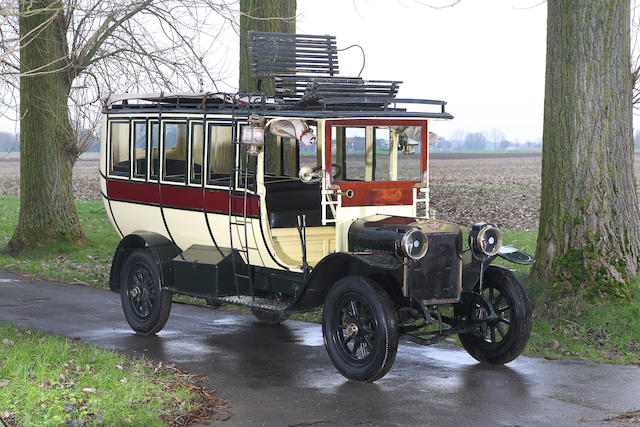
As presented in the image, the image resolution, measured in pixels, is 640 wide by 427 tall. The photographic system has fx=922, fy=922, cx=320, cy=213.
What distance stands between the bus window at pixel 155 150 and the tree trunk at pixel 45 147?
8607mm

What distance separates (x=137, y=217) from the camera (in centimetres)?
1153

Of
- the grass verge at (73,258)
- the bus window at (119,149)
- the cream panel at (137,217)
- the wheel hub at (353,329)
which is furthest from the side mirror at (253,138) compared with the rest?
the grass verge at (73,258)

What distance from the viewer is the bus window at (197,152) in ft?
34.2

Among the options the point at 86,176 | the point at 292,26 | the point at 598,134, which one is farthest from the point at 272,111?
the point at 86,176

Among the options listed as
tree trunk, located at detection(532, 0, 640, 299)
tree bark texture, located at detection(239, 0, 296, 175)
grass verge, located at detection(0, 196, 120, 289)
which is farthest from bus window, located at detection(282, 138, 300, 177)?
grass verge, located at detection(0, 196, 120, 289)

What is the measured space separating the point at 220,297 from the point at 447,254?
9.17ft

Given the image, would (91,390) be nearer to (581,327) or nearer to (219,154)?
(219,154)

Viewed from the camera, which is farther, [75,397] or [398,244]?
[398,244]

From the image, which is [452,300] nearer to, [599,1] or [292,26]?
[599,1]

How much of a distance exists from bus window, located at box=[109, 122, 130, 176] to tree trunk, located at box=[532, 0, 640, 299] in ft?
17.7

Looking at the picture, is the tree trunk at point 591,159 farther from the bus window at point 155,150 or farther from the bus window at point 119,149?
the bus window at point 119,149

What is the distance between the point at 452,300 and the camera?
8742 millimetres

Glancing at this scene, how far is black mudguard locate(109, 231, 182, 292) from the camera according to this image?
35.5 ft

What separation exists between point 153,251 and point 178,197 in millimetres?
717
